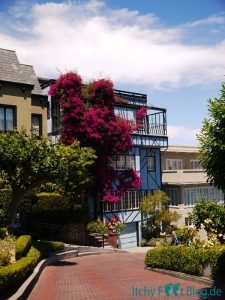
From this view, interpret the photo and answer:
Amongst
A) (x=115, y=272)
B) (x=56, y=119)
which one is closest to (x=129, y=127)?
(x=56, y=119)

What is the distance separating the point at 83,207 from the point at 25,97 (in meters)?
9.02

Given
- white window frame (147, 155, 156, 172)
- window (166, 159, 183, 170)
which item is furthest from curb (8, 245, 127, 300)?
window (166, 159, 183, 170)

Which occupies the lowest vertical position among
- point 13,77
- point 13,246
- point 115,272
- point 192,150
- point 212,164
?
point 115,272

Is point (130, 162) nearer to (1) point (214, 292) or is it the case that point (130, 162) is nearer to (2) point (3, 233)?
(2) point (3, 233)

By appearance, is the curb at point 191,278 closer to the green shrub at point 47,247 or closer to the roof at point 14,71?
the green shrub at point 47,247

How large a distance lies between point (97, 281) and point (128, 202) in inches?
847

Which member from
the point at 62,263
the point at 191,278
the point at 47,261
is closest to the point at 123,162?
the point at 62,263

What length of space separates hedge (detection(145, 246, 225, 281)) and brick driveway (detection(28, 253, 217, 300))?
1.98 feet

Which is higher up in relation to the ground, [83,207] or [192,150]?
[192,150]

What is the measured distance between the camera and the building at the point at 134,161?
116ft

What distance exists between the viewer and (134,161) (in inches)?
1487

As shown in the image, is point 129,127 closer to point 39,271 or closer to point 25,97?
point 25,97

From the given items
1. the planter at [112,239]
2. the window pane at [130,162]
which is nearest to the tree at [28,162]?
the planter at [112,239]

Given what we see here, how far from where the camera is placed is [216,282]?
15641 millimetres
